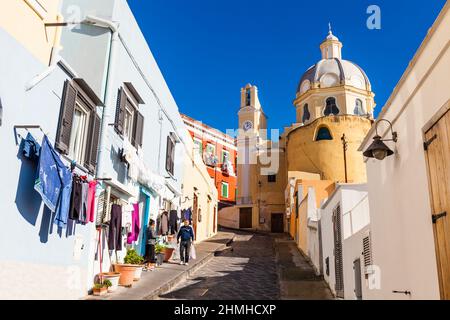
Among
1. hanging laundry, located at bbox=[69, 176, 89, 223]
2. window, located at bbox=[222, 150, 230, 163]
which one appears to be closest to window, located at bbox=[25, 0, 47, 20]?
hanging laundry, located at bbox=[69, 176, 89, 223]

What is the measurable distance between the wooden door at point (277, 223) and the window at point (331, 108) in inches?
Result: 396

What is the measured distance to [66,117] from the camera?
25.4ft

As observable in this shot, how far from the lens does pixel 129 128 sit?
11578mm

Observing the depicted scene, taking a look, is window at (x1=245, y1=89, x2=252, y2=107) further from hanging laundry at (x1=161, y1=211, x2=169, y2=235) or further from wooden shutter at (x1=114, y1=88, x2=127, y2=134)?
wooden shutter at (x1=114, y1=88, x2=127, y2=134)

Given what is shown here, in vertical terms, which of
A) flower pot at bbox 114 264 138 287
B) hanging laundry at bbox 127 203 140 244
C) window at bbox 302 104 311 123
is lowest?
flower pot at bbox 114 264 138 287

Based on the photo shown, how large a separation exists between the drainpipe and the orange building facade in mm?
27991

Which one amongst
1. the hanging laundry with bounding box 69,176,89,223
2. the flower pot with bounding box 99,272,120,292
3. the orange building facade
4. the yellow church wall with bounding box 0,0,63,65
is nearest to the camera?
the yellow church wall with bounding box 0,0,63,65

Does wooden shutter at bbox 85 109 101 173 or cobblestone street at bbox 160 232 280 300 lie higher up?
wooden shutter at bbox 85 109 101 173

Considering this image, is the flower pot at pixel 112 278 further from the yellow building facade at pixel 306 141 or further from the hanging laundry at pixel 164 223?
the yellow building facade at pixel 306 141

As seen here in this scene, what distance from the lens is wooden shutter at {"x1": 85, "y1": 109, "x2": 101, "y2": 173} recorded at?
877cm

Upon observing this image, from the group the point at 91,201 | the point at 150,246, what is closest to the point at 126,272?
the point at 91,201

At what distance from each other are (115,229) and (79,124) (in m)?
2.68
